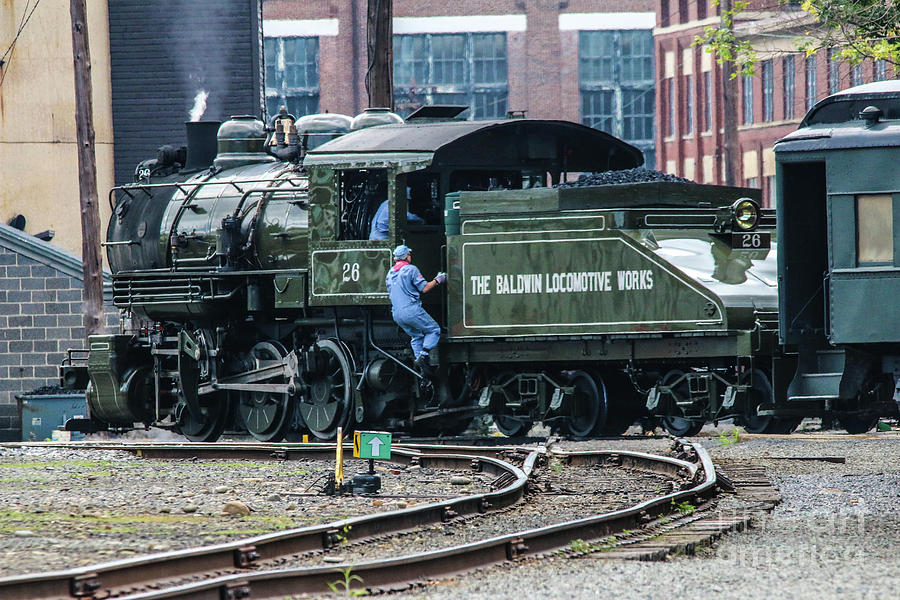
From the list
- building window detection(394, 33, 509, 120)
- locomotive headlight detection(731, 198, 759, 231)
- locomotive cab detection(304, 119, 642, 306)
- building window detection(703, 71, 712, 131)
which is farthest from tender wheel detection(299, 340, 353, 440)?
building window detection(394, 33, 509, 120)

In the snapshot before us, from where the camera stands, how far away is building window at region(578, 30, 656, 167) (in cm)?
6059

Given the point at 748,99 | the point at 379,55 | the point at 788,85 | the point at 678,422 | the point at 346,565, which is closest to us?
the point at 346,565

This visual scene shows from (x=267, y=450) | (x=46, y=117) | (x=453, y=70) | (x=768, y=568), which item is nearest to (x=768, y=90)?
(x=453, y=70)

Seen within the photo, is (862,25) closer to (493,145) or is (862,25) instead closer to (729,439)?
(493,145)

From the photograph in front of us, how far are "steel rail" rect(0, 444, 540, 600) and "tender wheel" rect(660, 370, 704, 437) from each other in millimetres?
4739

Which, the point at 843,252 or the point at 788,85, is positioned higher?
the point at 788,85

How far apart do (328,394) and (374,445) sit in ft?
21.9

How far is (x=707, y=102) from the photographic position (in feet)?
178

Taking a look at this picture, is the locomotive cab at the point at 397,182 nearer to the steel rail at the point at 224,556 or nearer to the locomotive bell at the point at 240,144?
the locomotive bell at the point at 240,144

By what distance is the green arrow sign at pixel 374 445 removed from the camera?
11234 millimetres

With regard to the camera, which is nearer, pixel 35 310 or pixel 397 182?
pixel 397 182

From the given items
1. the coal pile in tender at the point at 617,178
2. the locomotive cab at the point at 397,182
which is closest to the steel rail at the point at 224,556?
the coal pile in tender at the point at 617,178

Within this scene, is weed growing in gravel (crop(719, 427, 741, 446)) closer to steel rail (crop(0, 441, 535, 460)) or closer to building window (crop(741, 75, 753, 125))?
steel rail (crop(0, 441, 535, 460))

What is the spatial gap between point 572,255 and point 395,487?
14.3 feet
